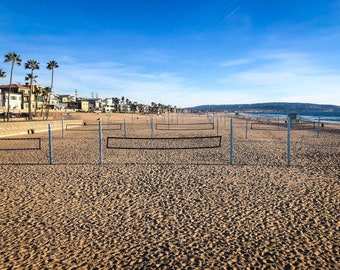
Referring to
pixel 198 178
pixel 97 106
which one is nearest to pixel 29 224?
pixel 198 178

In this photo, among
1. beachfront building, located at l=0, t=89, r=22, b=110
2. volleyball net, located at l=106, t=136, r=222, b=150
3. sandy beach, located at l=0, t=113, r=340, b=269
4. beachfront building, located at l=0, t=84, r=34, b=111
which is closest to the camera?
sandy beach, located at l=0, t=113, r=340, b=269

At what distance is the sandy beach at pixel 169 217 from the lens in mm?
4211

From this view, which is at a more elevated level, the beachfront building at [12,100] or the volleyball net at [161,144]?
the beachfront building at [12,100]

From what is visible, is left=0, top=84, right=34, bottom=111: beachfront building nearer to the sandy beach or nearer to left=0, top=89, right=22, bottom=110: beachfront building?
left=0, top=89, right=22, bottom=110: beachfront building

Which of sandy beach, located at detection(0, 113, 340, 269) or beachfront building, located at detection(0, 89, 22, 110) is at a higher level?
beachfront building, located at detection(0, 89, 22, 110)

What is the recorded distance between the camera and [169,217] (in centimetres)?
581

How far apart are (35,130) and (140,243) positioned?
27471 mm

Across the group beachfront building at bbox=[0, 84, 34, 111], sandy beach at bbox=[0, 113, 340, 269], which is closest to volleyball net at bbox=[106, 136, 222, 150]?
sandy beach at bbox=[0, 113, 340, 269]

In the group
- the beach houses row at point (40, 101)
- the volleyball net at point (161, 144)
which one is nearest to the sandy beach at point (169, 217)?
the volleyball net at point (161, 144)

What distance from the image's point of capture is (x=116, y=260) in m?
4.14

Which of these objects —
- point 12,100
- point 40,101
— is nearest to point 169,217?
point 12,100

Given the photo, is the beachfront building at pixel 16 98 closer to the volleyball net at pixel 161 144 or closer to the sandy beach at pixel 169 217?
the volleyball net at pixel 161 144

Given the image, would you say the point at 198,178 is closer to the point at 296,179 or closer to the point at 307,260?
the point at 296,179

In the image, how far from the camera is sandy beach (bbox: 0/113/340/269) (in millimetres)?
4211
